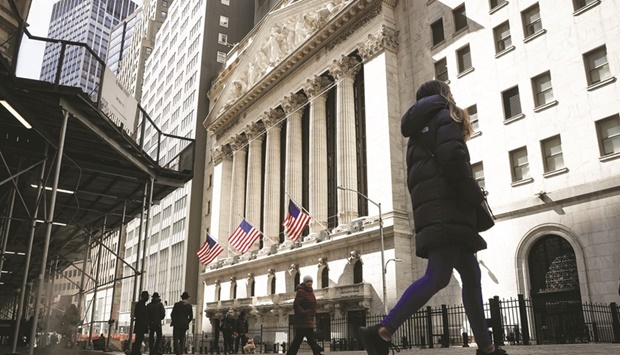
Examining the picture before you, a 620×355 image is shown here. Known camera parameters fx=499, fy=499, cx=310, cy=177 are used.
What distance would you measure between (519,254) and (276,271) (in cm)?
2207

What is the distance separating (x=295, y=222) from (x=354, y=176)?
6753mm

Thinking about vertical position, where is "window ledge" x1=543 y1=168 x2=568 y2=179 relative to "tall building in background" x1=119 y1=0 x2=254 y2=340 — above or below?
below

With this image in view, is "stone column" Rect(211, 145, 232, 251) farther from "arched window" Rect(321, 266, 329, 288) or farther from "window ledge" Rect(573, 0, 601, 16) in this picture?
"window ledge" Rect(573, 0, 601, 16)

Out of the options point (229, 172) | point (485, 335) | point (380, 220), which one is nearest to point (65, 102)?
point (485, 335)

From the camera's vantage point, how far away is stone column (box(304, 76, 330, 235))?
1543 inches

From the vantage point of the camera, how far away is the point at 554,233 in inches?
953

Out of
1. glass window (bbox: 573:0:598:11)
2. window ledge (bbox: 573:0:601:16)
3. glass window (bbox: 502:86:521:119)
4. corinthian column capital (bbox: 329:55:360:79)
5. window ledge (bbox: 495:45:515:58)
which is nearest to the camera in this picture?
window ledge (bbox: 573:0:601:16)

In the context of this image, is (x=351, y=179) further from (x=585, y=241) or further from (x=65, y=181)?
(x=65, y=181)

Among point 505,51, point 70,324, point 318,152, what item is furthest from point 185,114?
point 70,324

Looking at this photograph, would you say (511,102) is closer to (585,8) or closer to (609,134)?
(585,8)

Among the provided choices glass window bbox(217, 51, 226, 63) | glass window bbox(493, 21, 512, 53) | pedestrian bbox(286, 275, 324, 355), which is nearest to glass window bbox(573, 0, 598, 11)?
glass window bbox(493, 21, 512, 53)

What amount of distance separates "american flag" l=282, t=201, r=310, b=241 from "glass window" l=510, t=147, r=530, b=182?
1254cm

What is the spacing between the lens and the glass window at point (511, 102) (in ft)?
89.6

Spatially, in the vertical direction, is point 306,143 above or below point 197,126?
below
